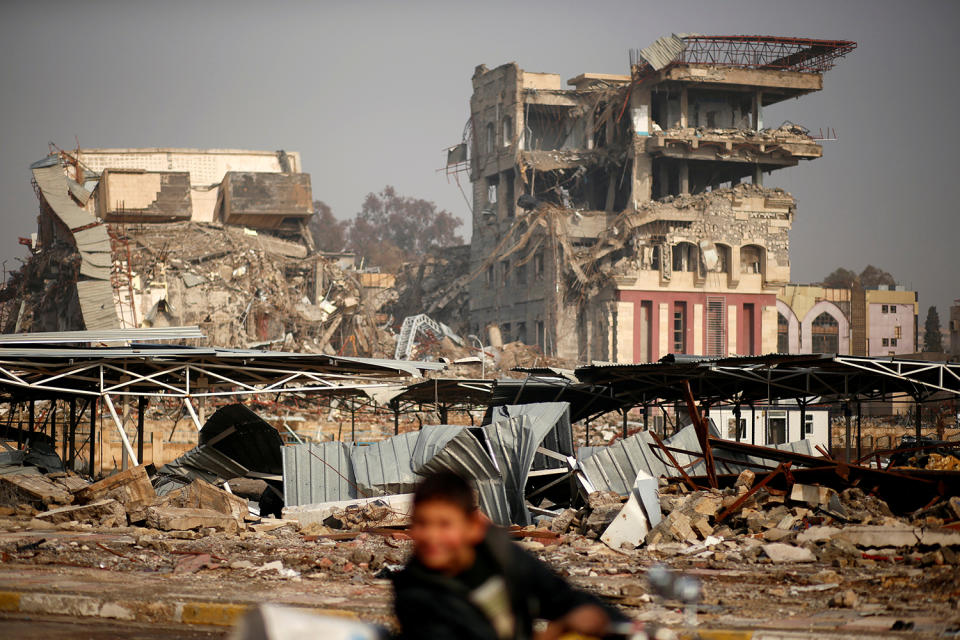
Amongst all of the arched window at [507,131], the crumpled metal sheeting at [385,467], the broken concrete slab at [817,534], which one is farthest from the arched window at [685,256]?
the broken concrete slab at [817,534]

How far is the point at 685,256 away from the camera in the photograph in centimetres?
6050

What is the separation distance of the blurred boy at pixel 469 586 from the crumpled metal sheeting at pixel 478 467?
40.9 feet

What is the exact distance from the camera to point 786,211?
210 feet

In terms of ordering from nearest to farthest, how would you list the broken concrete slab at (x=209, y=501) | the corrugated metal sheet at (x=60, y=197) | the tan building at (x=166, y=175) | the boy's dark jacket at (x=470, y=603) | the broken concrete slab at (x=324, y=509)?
the boy's dark jacket at (x=470, y=603) < the broken concrete slab at (x=209, y=501) < the broken concrete slab at (x=324, y=509) < the corrugated metal sheet at (x=60, y=197) < the tan building at (x=166, y=175)

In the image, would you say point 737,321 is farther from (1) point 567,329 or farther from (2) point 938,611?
(2) point 938,611

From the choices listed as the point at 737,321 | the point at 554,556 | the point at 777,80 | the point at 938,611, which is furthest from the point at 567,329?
the point at 938,611

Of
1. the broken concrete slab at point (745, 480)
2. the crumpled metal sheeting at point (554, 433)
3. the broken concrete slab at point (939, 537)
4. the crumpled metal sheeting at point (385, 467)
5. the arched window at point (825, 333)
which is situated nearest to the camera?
the broken concrete slab at point (939, 537)

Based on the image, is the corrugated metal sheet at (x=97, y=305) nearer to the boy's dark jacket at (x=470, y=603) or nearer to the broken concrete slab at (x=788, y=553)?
the broken concrete slab at (x=788, y=553)

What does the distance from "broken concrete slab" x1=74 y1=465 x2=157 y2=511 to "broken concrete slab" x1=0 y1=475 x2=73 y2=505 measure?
0.42 meters

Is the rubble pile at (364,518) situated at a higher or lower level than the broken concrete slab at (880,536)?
lower

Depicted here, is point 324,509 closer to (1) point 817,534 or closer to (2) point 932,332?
(1) point 817,534

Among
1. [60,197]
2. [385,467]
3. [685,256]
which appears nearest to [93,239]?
[60,197]

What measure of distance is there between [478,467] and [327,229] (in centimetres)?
10604

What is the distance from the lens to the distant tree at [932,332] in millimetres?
85188
